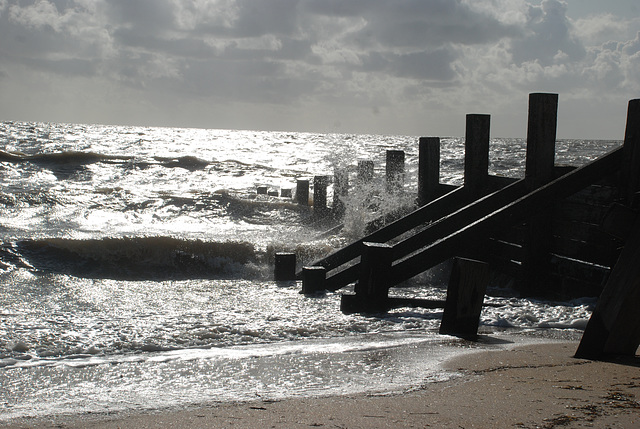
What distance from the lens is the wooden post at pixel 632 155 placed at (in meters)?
6.23

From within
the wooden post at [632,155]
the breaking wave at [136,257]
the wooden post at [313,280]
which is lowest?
the breaking wave at [136,257]

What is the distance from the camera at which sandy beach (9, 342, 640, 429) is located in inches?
123

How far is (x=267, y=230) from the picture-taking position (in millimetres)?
14422

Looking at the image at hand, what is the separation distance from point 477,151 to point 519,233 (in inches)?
52.5

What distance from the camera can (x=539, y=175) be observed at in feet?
24.0

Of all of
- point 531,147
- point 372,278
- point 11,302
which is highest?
point 531,147

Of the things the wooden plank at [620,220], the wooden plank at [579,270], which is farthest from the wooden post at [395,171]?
the wooden plank at [620,220]

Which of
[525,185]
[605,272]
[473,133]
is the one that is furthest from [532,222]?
[473,133]

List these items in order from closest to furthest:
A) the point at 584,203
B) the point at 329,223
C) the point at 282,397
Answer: the point at 282,397 → the point at 584,203 → the point at 329,223

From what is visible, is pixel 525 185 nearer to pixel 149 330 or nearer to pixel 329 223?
pixel 149 330

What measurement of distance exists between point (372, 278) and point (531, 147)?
2626mm

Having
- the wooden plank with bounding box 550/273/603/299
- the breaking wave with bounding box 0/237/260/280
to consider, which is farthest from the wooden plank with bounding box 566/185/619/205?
the breaking wave with bounding box 0/237/260/280

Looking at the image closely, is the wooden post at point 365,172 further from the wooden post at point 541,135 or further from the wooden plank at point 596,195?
the wooden plank at point 596,195

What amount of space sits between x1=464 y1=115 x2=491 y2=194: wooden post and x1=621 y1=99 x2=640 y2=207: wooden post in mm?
2438
